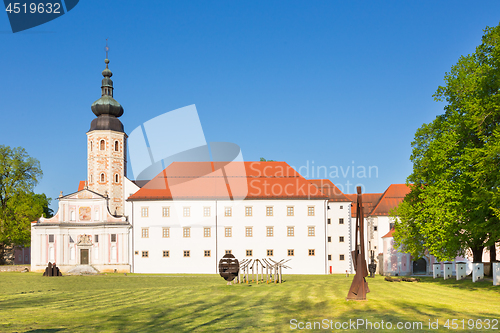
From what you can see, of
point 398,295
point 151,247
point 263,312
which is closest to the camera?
point 263,312

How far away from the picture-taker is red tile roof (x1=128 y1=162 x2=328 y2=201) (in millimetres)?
53375

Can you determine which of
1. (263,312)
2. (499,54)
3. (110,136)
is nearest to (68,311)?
(263,312)

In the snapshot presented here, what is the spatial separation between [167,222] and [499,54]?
38.6 meters

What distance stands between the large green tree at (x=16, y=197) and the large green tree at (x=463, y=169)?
154ft

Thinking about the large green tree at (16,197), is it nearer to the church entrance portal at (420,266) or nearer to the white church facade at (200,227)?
the white church facade at (200,227)

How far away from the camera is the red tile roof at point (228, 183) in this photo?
5338 centimetres

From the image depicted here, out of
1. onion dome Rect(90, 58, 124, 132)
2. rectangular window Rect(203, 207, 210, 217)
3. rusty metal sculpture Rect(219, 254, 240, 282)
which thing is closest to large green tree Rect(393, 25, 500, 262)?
rusty metal sculpture Rect(219, 254, 240, 282)

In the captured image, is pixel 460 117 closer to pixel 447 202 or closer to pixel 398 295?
pixel 447 202

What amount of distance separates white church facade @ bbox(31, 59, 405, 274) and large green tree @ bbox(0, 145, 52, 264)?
479 cm

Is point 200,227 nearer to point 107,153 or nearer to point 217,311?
point 107,153

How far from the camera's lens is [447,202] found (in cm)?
2548

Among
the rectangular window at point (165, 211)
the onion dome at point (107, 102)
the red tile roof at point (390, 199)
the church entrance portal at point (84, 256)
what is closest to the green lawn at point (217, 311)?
the rectangular window at point (165, 211)

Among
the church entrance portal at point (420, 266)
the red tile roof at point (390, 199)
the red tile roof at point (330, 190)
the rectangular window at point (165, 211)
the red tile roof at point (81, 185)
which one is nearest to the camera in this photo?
the rectangular window at point (165, 211)

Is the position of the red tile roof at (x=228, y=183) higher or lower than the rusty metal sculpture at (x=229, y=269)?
higher
